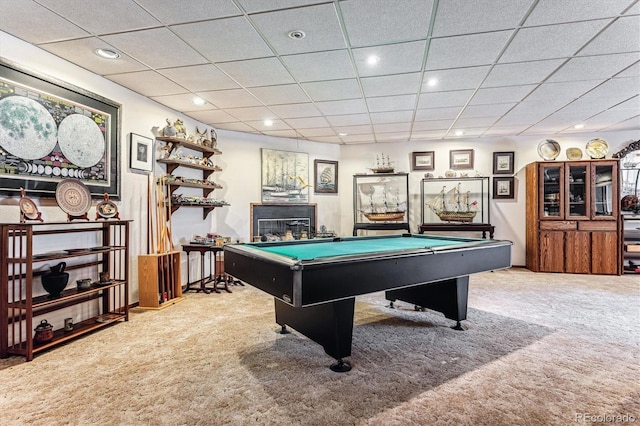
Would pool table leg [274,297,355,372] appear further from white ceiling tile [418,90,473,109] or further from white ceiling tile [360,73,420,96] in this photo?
white ceiling tile [418,90,473,109]

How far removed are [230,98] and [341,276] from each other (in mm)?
2911

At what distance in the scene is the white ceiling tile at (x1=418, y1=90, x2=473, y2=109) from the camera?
3.77 meters

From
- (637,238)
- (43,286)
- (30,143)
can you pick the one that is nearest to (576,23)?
(30,143)

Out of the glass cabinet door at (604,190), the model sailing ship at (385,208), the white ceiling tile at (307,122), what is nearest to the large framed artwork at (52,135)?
the white ceiling tile at (307,122)

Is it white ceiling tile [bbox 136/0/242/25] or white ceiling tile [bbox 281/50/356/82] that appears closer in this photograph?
white ceiling tile [bbox 136/0/242/25]

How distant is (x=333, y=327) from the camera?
231 centimetres

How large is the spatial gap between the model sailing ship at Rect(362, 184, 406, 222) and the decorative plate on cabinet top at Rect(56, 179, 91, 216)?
4.35m

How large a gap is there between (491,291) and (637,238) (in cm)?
332

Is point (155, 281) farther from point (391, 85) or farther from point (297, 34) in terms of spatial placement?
point (391, 85)

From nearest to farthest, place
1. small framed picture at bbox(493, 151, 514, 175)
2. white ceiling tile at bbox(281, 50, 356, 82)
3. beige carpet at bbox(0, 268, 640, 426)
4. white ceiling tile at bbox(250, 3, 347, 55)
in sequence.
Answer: beige carpet at bbox(0, 268, 640, 426) → white ceiling tile at bbox(250, 3, 347, 55) → white ceiling tile at bbox(281, 50, 356, 82) → small framed picture at bbox(493, 151, 514, 175)

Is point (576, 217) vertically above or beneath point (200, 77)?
beneath

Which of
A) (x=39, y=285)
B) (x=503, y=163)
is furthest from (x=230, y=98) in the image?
(x=503, y=163)

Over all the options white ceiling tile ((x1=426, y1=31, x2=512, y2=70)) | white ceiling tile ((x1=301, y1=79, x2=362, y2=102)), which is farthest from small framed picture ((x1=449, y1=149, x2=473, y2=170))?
white ceiling tile ((x1=426, y1=31, x2=512, y2=70))

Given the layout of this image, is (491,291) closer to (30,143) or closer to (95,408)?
(95,408)
